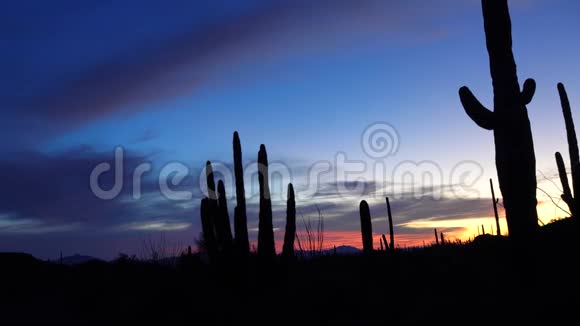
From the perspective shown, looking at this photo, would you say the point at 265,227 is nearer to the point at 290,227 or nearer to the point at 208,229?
the point at 290,227

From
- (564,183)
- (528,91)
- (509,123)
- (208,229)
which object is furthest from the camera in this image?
(564,183)

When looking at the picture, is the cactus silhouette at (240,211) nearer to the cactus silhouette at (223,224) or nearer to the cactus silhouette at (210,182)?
the cactus silhouette at (223,224)

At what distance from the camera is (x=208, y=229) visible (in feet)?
41.8

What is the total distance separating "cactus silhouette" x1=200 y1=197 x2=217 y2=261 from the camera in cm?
1263

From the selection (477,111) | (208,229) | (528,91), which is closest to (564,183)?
(528,91)

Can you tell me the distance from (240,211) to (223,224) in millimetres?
605

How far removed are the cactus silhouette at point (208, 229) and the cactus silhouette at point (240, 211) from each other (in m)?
1.00

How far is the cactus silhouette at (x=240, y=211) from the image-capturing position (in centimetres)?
1174

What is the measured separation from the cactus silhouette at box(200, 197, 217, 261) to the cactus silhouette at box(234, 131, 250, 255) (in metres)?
1.00

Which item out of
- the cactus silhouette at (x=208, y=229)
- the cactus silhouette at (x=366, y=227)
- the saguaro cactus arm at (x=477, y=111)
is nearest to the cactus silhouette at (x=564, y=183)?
the cactus silhouette at (x=366, y=227)

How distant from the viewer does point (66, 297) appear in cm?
1198

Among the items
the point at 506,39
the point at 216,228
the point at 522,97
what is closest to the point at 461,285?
the point at 522,97

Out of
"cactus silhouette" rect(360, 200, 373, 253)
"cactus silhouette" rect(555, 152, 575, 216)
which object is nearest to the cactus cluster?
"cactus silhouette" rect(360, 200, 373, 253)

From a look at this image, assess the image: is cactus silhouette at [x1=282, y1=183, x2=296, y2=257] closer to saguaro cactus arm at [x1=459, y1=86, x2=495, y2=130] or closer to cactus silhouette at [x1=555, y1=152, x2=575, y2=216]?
saguaro cactus arm at [x1=459, y1=86, x2=495, y2=130]
